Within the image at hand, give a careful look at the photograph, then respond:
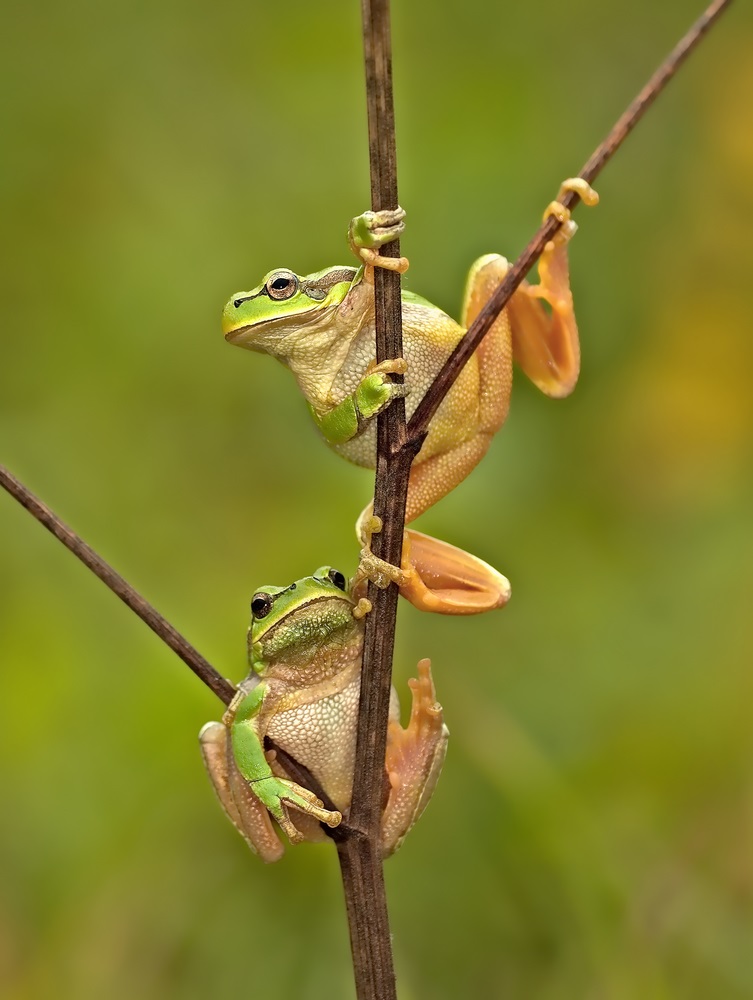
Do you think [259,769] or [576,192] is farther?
[259,769]

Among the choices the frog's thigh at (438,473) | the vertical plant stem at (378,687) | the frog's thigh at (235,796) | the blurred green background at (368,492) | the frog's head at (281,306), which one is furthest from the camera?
the blurred green background at (368,492)

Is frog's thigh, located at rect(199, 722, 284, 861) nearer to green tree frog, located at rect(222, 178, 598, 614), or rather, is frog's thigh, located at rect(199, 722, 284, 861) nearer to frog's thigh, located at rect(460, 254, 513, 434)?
green tree frog, located at rect(222, 178, 598, 614)

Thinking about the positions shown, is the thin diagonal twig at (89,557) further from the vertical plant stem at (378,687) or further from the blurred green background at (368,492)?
the blurred green background at (368,492)

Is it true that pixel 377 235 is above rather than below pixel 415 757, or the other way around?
above

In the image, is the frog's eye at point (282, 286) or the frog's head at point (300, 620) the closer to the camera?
the frog's eye at point (282, 286)

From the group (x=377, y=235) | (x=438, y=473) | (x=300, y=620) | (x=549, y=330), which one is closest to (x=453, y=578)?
(x=438, y=473)

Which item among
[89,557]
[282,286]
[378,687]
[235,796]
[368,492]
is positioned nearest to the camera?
[89,557]

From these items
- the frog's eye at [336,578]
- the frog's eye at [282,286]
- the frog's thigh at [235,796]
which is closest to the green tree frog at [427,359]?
the frog's eye at [282,286]

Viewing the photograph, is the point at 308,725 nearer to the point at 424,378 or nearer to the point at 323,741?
the point at 323,741
